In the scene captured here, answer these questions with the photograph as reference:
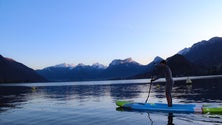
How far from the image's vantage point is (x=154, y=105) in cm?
2588

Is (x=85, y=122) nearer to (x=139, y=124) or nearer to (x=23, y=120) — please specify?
(x=139, y=124)

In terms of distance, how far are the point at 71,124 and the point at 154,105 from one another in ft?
30.4

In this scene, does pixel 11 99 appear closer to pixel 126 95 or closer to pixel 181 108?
pixel 126 95

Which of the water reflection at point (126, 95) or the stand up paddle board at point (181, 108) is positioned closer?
the stand up paddle board at point (181, 108)

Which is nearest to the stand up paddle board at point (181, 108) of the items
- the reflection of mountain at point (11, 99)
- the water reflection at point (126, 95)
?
the water reflection at point (126, 95)

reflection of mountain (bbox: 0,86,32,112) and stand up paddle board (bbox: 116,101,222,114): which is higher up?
stand up paddle board (bbox: 116,101,222,114)

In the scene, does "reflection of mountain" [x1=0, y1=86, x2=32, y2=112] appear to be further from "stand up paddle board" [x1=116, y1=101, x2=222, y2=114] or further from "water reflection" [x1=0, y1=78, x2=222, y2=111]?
"stand up paddle board" [x1=116, y1=101, x2=222, y2=114]

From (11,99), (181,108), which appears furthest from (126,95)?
(181,108)

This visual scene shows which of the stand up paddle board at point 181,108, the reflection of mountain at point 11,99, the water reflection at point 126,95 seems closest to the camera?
the stand up paddle board at point 181,108

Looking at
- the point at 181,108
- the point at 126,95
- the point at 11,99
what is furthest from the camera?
the point at 126,95

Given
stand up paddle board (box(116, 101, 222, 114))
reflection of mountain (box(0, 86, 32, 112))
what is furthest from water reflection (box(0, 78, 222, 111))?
stand up paddle board (box(116, 101, 222, 114))

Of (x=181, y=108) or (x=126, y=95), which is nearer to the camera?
(x=181, y=108)

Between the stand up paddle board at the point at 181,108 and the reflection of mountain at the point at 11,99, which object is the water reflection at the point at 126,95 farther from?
the stand up paddle board at the point at 181,108

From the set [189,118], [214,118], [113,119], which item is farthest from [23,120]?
[214,118]
